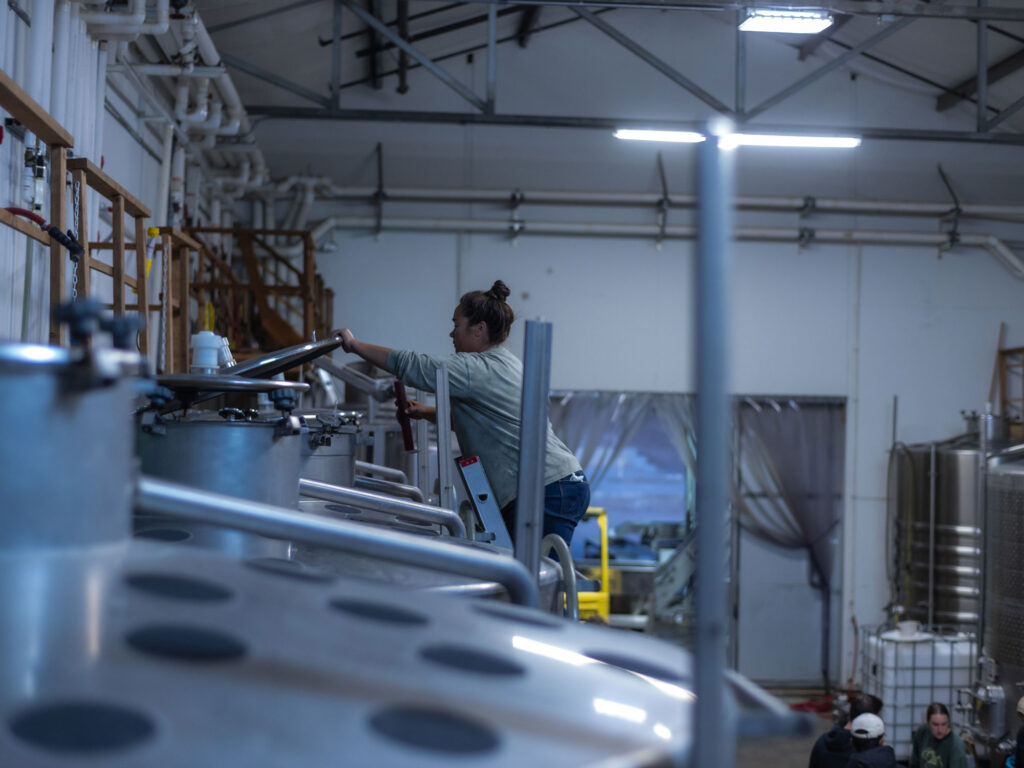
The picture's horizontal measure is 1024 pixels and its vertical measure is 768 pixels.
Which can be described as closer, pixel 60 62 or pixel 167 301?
pixel 167 301

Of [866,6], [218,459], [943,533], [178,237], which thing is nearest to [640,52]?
[866,6]

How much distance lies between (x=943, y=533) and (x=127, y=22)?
7071 millimetres

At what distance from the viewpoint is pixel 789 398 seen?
29.9ft

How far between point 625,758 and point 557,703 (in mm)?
70

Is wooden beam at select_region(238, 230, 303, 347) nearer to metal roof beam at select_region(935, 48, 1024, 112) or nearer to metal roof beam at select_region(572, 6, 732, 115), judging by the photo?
metal roof beam at select_region(572, 6, 732, 115)

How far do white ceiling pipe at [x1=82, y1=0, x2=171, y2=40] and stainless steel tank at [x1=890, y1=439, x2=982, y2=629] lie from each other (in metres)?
6.65

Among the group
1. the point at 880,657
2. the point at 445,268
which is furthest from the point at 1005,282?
the point at 445,268

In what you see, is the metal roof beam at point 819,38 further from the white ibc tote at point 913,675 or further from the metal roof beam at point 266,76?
the white ibc tote at point 913,675

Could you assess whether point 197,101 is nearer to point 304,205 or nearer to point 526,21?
point 304,205

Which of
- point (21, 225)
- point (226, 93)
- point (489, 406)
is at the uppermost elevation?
point (226, 93)

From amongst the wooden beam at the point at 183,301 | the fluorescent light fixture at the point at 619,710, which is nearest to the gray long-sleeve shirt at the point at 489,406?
the fluorescent light fixture at the point at 619,710

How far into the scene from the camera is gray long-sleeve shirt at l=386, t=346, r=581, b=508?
2395 millimetres

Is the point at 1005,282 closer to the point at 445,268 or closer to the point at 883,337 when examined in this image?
the point at 883,337

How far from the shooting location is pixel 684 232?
29.6 feet
